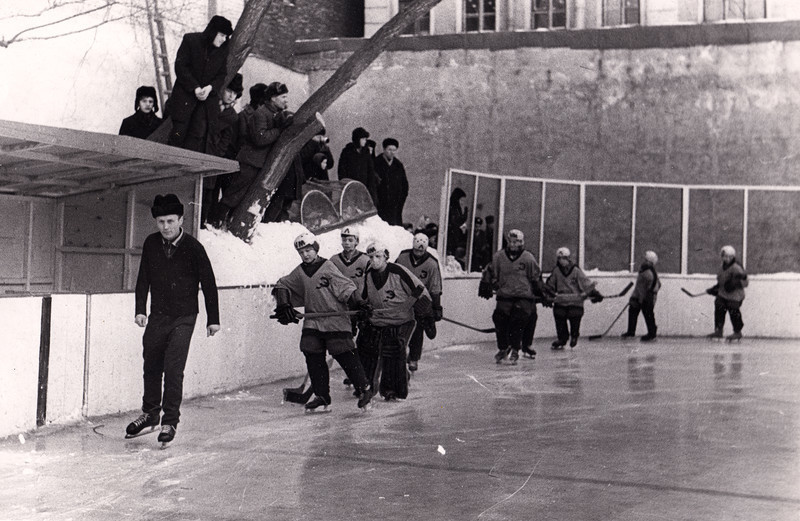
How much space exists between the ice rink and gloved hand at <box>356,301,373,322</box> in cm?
96

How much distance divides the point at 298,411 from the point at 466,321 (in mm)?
9525

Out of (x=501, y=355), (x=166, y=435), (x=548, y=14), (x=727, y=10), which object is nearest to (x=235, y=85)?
(x=501, y=355)

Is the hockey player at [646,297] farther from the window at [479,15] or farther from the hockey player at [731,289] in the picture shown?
the window at [479,15]

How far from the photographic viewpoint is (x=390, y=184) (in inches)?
786

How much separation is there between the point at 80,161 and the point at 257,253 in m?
4.06

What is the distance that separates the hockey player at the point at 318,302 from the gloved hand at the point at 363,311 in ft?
0.53

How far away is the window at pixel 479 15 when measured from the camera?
25.2 metres

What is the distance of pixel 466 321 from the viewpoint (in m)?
20.5

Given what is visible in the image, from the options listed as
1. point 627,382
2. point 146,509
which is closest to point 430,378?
point 627,382

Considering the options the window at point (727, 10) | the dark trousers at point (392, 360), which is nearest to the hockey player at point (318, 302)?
the dark trousers at point (392, 360)

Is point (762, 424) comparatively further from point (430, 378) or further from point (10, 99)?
point (10, 99)

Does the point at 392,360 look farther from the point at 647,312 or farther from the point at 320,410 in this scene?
the point at 647,312

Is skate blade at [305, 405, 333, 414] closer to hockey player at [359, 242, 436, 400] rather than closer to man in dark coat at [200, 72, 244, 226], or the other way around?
hockey player at [359, 242, 436, 400]

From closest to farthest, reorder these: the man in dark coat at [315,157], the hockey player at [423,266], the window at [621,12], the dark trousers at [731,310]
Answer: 1. the hockey player at [423,266]
2. the man in dark coat at [315,157]
3. the dark trousers at [731,310]
4. the window at [621,12]
